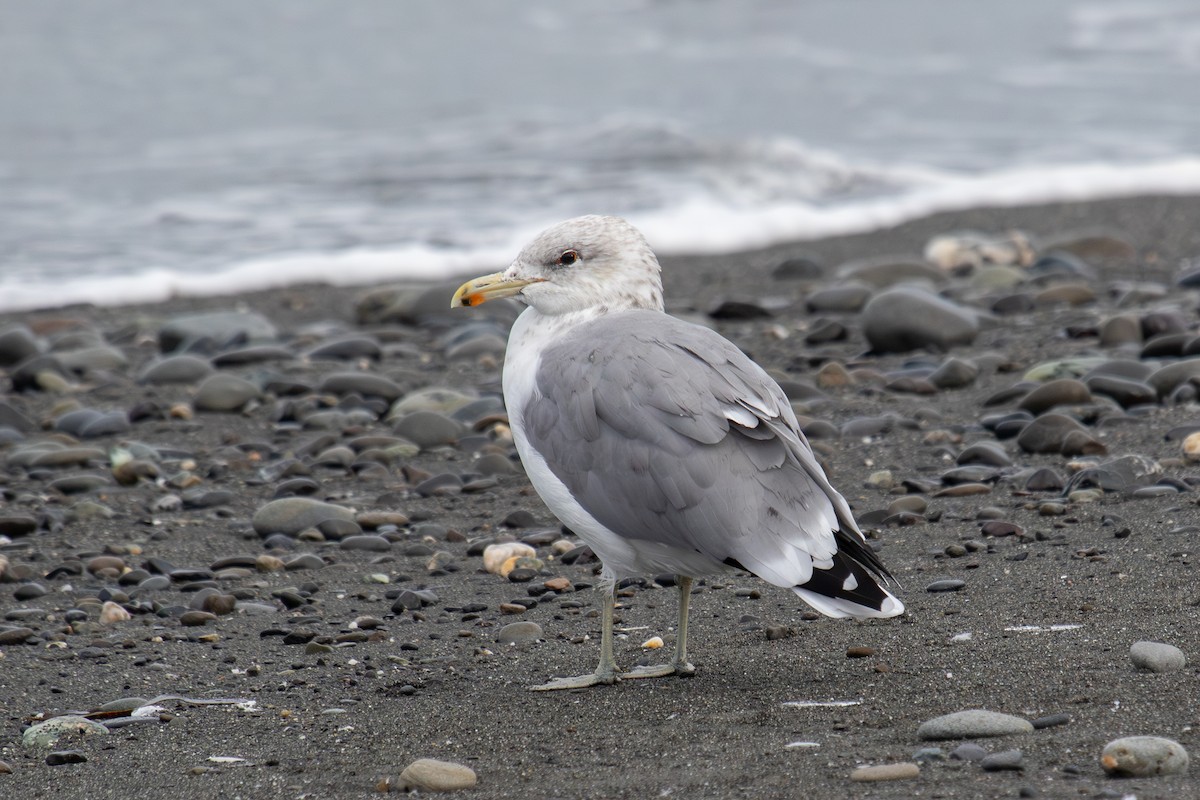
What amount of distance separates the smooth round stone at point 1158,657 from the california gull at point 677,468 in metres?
0.58

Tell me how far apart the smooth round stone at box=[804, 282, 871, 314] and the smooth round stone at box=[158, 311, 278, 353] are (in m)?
3.18

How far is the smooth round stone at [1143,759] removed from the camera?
2750mm

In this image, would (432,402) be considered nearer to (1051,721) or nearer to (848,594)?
(848,594)

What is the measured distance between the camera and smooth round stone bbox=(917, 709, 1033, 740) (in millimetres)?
3051

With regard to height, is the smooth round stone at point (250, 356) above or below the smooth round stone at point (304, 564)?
above

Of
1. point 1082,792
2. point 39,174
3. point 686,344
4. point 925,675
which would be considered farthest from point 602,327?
point 39,174

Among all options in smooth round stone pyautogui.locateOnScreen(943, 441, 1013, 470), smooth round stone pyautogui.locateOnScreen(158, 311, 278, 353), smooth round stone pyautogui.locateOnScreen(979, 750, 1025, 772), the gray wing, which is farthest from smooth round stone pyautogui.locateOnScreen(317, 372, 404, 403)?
smooth round stone pyautogui.locateOnScreen(979, 750, 1025, 772)

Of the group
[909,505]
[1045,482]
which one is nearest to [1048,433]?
[1045,482]

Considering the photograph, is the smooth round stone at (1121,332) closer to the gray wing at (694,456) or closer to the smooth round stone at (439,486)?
the smooth round stone at (439,486)

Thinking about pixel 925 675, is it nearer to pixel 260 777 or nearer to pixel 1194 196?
pixel 260 777

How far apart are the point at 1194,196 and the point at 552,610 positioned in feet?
28.8

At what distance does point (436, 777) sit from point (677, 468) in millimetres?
970

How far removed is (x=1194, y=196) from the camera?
11.5 meters

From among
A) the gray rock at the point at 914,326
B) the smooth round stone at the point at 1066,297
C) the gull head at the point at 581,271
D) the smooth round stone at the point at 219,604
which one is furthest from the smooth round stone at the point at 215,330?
the gull head at the point at 581,271
